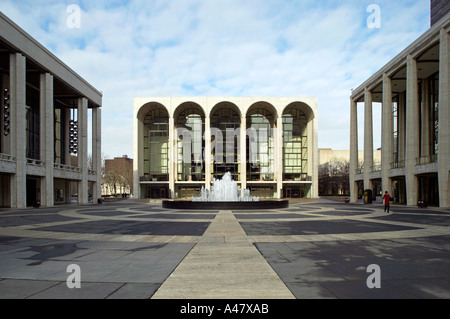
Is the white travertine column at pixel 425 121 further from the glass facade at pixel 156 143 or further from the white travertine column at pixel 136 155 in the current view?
the white travertine column at pixel 136 155

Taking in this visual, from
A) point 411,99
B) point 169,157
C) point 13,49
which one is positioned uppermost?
point 13,49

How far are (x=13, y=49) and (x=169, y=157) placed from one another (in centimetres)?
3519

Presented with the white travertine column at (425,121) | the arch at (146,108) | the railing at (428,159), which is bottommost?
the railing at (428,159)

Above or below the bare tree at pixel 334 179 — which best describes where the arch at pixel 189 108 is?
above

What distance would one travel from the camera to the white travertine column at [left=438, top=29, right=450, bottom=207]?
28703 mm

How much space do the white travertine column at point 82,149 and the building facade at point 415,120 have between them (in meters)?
45.2

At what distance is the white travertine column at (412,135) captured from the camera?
34.2 meters

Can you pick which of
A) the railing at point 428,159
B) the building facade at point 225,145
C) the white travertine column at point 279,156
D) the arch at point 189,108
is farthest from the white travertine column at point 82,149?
the railing at point 428,159

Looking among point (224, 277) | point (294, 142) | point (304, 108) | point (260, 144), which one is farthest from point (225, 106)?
point (224, 277)

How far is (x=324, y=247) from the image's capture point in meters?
9.08

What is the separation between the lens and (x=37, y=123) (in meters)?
44.7
